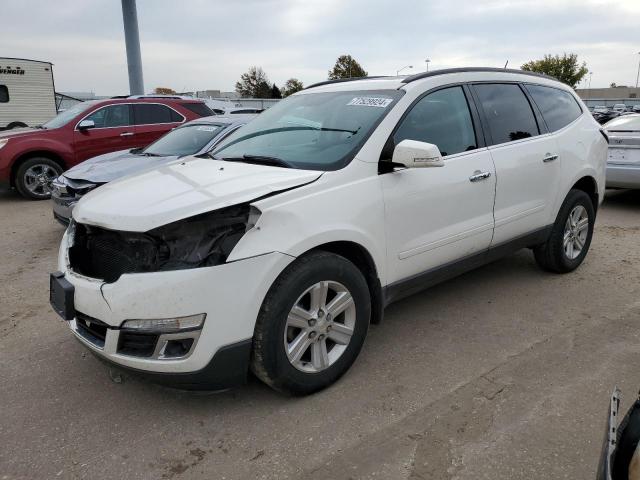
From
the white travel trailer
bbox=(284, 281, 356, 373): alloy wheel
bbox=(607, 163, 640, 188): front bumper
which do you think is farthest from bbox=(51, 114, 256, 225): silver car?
the white travel trailer

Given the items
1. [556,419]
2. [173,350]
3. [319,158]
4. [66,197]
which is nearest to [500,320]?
[556,419]

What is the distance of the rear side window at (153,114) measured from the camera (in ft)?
32.1

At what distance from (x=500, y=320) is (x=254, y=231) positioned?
7.44 feet

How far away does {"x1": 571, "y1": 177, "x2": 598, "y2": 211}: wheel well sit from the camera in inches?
192

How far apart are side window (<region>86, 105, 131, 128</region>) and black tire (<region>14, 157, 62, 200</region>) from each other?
1067 mm

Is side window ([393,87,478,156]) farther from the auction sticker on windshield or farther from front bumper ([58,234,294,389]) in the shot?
front bumper ([58,234,294,389])

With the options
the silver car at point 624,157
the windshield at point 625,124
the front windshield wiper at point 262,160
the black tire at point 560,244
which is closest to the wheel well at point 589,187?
the black tire at point 560,244

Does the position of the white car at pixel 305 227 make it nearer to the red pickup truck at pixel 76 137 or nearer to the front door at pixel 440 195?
the front door at pixel 440 195

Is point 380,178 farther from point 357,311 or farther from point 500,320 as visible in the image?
point 500,320

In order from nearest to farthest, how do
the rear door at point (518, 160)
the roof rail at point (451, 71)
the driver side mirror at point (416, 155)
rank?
1. the driver side mirror at point (416, 155)
2. the roof rail at point (451, 71)
3. the rear door at point (518, 160)

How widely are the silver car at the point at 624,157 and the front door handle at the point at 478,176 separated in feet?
16.3

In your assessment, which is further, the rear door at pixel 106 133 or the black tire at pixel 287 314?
the rear door at pixel 106 133

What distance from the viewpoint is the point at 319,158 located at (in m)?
3.18

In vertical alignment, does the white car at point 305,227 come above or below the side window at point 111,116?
below
